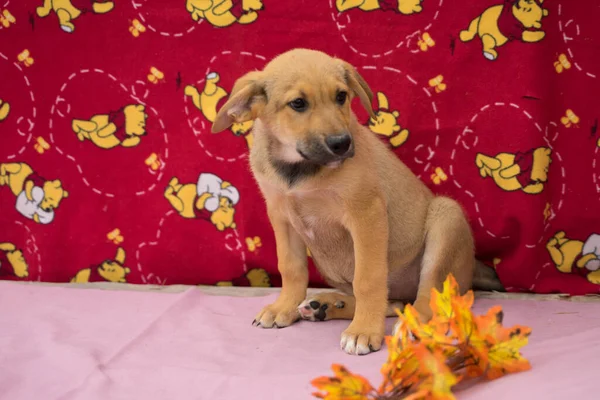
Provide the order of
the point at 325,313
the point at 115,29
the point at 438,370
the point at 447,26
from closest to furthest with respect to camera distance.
Result: the point at 438,370 → the point at 325,313 → the point at 447,26 → the point at 115,29

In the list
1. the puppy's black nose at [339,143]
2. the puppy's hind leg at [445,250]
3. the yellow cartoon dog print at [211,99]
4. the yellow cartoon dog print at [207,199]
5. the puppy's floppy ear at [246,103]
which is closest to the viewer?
the puppy's black nose at [339,143]

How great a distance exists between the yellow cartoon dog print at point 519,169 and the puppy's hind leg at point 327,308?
1.14 m

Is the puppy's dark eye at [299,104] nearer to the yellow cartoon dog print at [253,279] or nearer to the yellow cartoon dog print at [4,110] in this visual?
the yellow cartoon dog print at [253,279]

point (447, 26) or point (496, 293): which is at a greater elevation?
point (447, 26)

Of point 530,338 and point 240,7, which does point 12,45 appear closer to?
point 240,7

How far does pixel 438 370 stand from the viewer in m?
1.89

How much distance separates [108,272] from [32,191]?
2.66ft

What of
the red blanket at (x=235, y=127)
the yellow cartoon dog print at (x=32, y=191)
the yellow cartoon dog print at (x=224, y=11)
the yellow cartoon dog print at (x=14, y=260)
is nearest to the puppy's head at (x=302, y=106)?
the red blanket at (x=235, y=127)

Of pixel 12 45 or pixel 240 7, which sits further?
pixel 12 45

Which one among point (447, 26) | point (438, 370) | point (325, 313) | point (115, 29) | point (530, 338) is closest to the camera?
point (438, 370)

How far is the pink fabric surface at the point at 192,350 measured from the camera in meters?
2.62

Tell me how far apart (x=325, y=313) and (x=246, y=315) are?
1.69 feet

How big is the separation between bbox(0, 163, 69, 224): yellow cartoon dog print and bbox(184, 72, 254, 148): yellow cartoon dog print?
1186 millimetres

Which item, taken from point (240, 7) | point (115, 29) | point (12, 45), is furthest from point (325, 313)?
point (12, 45)
